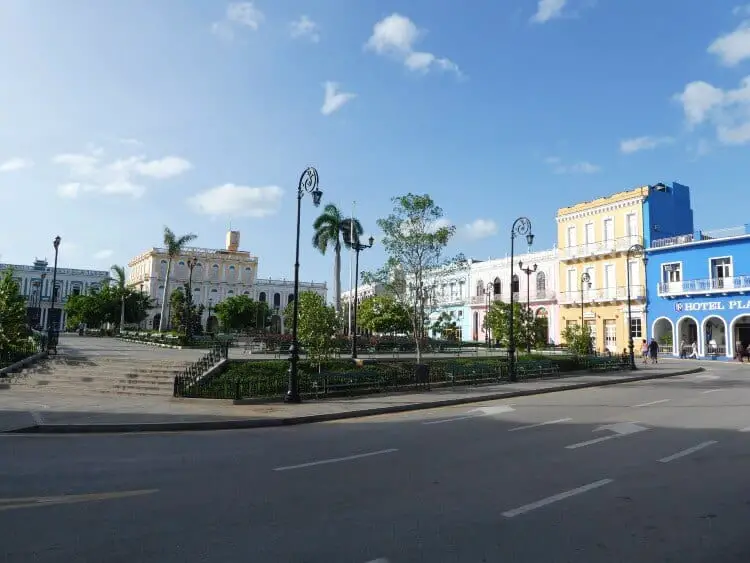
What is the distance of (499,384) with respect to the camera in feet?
74.7

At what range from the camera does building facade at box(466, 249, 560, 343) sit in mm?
54781

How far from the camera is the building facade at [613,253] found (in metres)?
45.9

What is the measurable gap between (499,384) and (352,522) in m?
18.0

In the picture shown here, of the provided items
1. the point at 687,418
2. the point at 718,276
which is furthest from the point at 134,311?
the point at 687,418

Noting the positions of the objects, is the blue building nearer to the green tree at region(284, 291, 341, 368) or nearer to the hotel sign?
the hotel sign

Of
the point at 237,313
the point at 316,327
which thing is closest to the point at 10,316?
the point at 316,327

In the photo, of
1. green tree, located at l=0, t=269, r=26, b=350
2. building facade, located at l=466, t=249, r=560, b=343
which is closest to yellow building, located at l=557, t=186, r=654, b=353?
building facade, located at l=466, t=249, r=560, b=343

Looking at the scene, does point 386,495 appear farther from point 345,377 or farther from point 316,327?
point 316,327

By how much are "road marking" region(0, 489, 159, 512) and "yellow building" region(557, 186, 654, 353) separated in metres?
43.3

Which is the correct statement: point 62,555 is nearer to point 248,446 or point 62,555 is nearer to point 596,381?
point 248,446

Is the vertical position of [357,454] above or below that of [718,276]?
below

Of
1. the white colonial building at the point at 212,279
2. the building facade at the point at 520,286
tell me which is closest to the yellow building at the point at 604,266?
the building facade at the point at 520,286

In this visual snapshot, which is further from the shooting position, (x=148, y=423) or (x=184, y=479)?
(x=148, y=423)

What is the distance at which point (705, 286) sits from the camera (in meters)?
41.7
